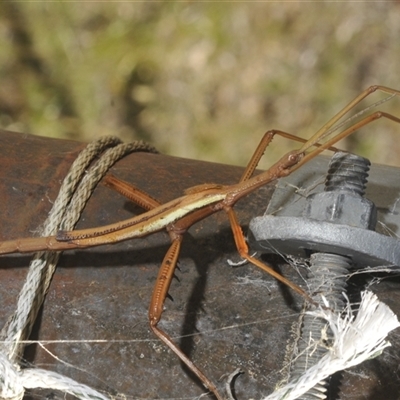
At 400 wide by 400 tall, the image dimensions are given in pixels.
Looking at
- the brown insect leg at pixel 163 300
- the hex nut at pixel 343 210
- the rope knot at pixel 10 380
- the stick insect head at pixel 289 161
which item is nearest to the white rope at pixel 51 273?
the rope knot at pixel 10 380

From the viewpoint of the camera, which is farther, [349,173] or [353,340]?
[349,173]

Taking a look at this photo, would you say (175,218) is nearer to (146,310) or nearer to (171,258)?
(171,258)

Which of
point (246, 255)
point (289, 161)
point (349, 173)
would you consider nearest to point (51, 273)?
point (246, 255)

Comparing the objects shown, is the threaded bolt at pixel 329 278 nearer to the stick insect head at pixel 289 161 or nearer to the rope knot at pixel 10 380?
the stick insect head at pixel 289 161

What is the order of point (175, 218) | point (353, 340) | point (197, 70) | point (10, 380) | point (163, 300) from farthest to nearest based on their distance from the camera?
point (197, 70) < point (175, 218) < point (163, 300) < point (10, 380) < point (353, 340)

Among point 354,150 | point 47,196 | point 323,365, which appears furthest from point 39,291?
point 354,150

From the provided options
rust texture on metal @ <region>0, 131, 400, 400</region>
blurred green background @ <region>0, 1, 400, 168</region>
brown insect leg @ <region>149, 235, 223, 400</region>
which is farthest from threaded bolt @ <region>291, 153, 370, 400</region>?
blurred green background @ <region>0, 1, 400, 168</region>

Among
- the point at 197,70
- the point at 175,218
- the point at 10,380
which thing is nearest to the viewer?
the point at 10,380

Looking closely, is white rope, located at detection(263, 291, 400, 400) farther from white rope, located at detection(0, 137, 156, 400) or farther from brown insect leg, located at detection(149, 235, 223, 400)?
white rope, located at detection(0, 137, 156, 400)

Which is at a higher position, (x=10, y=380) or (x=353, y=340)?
(x=353, y=340)
